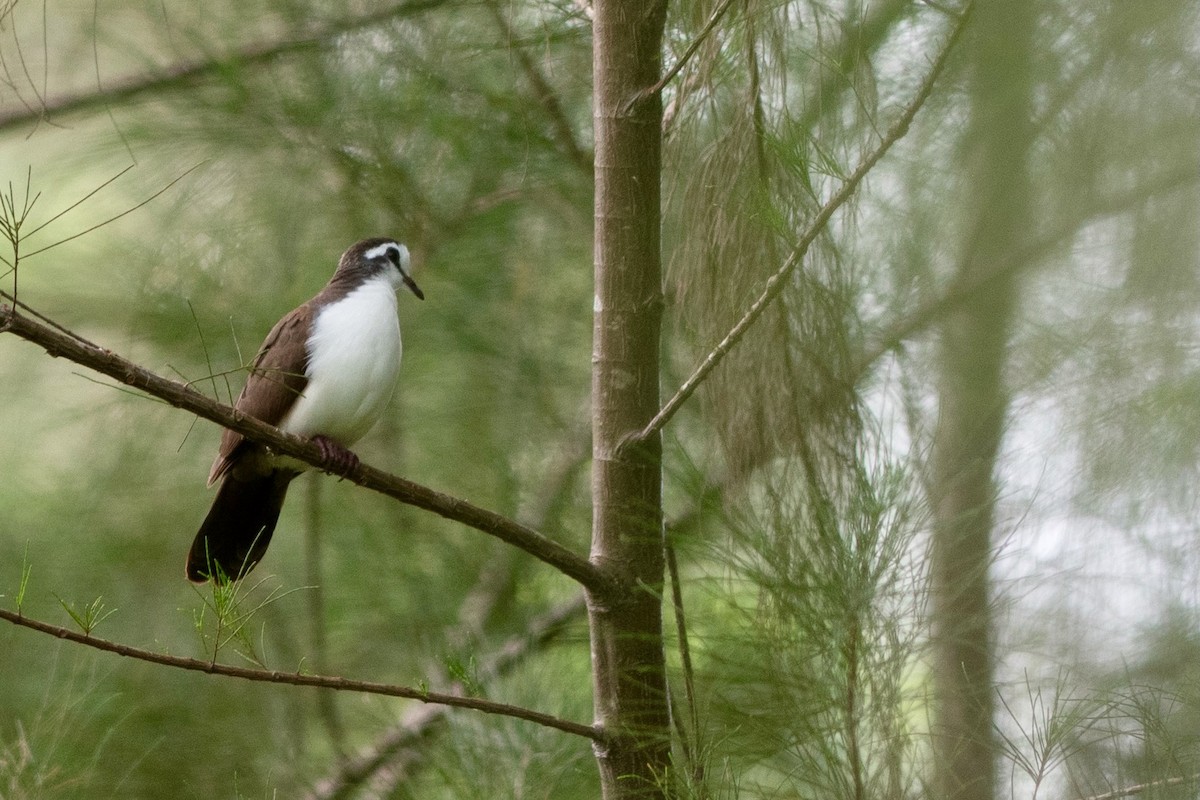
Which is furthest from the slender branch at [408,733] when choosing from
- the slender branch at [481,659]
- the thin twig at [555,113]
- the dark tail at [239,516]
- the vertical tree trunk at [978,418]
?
the vertical tree trunk at [978,418]

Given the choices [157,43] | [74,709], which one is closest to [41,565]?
[74,709]

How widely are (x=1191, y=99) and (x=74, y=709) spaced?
1559 millimetres

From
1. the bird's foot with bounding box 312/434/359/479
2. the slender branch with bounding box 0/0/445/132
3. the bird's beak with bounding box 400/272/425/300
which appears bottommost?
the bird's foot with bounding box 312/434/359/479

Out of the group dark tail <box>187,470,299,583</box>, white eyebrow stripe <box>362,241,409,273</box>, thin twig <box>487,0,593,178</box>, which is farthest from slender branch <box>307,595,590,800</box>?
thin twig <box>487,0,593,178</box>

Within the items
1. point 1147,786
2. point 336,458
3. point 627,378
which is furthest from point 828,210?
point 336,458

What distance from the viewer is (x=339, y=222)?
1959mm

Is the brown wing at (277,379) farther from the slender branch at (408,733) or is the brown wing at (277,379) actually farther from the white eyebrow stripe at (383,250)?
the slender branch at (408,733)

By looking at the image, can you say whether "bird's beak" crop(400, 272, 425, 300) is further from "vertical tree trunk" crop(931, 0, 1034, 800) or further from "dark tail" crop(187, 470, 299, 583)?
"vertical tree trunk" crop(931, 0, 1034, 800)

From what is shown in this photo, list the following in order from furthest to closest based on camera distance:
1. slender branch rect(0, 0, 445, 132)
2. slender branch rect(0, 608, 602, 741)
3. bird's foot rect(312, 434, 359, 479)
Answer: slender branch rect(0, 0, 445, 132) → bird's foot rect(312, 434, 359, 479) → slender branch rect(0, 608, 602, 741)

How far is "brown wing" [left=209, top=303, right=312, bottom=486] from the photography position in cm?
147

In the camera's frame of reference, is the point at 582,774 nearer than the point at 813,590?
No

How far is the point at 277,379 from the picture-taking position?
4.89 ft

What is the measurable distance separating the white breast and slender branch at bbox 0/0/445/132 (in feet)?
1.74

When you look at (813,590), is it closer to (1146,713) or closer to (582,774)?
(1146,713)
